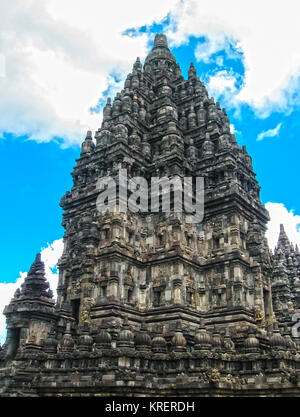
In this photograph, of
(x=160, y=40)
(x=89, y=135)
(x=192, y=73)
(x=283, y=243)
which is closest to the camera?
(x=89, y=135)

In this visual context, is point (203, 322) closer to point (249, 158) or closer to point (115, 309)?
point (115, 309)

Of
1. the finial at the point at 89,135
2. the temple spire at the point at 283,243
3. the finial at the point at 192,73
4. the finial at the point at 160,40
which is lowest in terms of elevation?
the temple spire at the point at 283,243

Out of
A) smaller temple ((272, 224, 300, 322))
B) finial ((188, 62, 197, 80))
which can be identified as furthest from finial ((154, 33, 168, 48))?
smaller temple ((272, 224, 300, 322))

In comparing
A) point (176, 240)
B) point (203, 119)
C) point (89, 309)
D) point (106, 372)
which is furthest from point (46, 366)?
point (203, 119)

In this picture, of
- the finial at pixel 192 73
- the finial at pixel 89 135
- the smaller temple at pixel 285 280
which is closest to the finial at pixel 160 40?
the finial at pixel 192 73

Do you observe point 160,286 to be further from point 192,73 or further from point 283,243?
point 283,243

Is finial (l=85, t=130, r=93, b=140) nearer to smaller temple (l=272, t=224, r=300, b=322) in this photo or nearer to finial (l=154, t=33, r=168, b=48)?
finial (l=154, t=33, r=168, b=48)

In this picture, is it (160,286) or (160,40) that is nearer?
(160,286)

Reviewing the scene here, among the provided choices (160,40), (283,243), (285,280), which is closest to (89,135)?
(160,40)

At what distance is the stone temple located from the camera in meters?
19.1

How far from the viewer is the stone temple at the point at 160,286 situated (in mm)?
19109

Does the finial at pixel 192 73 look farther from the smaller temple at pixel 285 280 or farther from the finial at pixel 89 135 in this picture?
the smaller temple at pixel 285 280

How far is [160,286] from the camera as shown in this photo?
26.5m

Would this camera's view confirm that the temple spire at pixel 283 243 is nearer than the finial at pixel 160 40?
No
